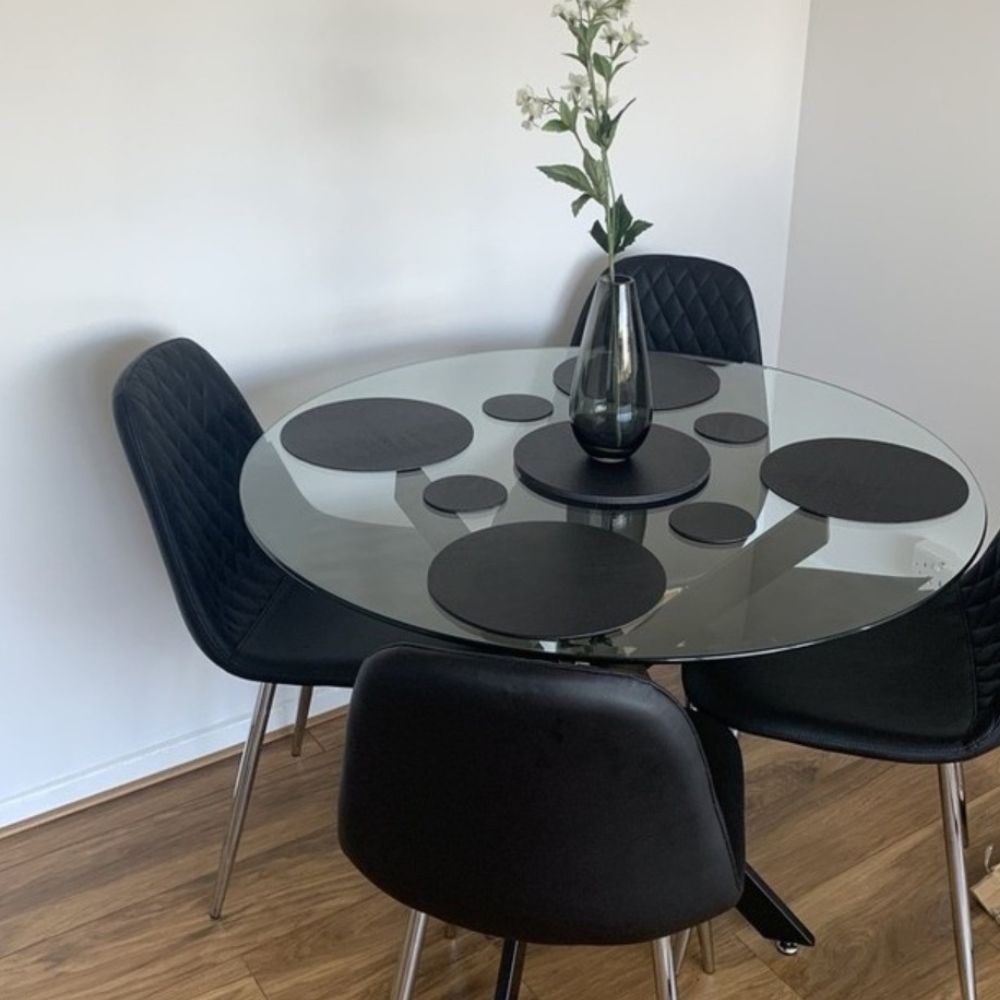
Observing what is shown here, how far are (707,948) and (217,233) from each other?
1.48 meters

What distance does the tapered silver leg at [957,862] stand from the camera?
1694 mm

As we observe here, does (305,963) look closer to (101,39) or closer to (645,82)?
(101,39)

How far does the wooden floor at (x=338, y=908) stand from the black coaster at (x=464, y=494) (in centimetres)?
80

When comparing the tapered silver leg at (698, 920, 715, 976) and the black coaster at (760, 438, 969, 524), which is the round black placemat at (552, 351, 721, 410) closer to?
the black coaster at (760, 438, 969, 524)

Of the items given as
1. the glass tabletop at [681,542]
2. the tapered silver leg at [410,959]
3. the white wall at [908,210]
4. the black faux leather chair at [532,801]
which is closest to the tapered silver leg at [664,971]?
the black faux leather chair at [532,801]

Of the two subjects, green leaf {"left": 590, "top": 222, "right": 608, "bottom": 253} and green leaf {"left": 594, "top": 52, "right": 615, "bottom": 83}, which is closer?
green leaf {"left": 594, "top": 52, "right": 615, "bottom": 83}

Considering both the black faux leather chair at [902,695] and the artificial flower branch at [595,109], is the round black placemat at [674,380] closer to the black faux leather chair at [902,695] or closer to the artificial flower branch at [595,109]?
the artificial flower branch at [595,109]

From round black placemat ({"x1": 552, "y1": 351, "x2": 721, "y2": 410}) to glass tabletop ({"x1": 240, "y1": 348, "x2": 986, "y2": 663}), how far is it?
0.04 metres

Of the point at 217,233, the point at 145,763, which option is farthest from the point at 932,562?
the point at 145,763

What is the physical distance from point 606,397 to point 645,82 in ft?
3.57

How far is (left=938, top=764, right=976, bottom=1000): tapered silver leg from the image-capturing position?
5.56ft

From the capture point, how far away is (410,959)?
159 centimetres

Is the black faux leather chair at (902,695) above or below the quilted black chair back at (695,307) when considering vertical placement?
below

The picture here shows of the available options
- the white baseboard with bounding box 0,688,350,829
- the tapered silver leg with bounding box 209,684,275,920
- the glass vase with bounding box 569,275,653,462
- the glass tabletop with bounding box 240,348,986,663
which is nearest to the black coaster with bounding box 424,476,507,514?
the glass tabletop with bounding box 240,348,986,663
